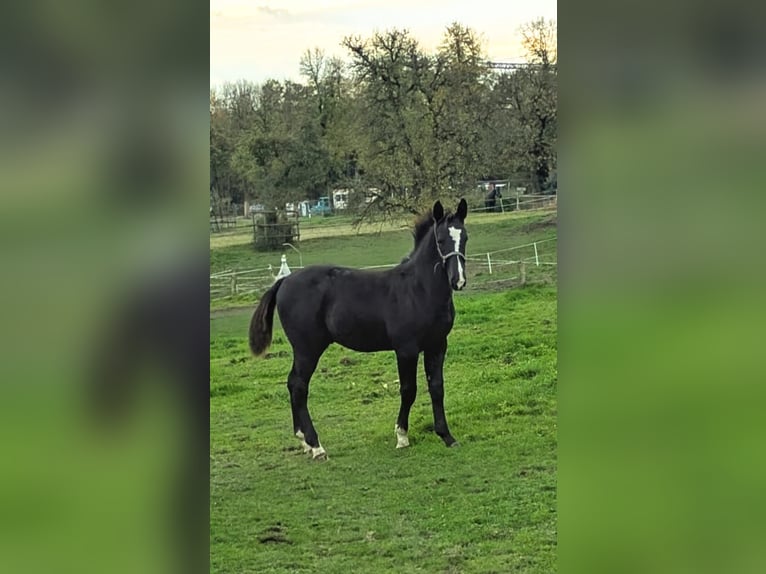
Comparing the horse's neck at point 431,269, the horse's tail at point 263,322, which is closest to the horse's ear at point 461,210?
the horse's neck at point 431,269

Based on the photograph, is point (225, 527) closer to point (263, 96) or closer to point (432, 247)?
point (432, 247)

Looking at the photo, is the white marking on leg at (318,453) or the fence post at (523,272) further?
the fence post at (523,272)

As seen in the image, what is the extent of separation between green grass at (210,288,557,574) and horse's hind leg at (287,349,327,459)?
0.10ft

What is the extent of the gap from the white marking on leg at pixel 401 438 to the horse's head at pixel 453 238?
0.58 metres

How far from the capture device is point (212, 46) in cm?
290

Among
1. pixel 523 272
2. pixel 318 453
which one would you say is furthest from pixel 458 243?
pixel 318 453

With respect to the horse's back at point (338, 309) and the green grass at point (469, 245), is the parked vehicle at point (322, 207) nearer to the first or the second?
the green grass at point (469, 245)

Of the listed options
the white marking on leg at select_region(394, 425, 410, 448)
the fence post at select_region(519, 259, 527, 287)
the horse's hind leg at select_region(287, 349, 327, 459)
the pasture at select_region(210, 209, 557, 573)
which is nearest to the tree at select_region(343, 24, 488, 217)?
the pasture at select_region(210, 209, 557, 573)

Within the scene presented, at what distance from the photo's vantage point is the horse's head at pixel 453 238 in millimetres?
3090

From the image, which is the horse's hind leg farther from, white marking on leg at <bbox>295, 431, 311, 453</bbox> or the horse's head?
the horse's head

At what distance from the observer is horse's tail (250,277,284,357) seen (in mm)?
3070

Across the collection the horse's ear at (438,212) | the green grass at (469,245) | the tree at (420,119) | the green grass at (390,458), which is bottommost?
the green grass at (390,458)
